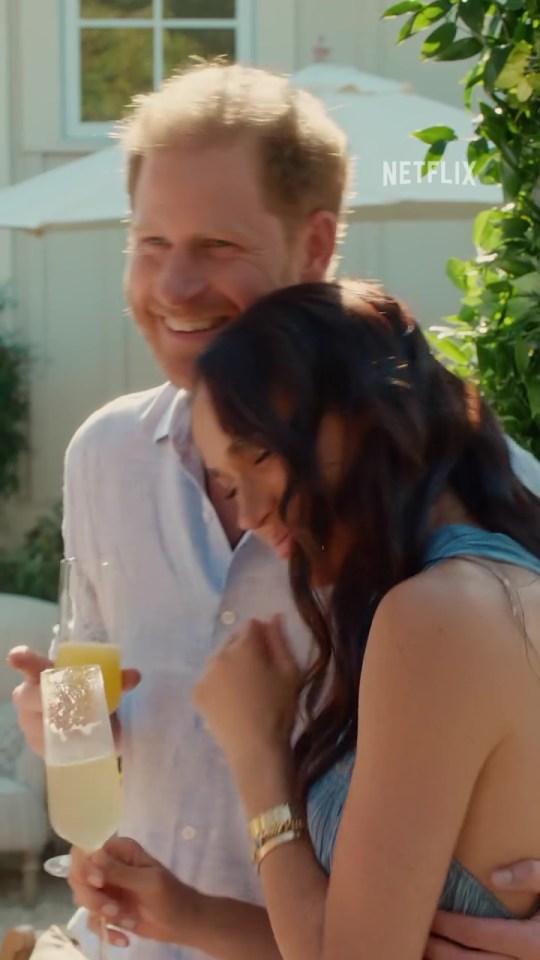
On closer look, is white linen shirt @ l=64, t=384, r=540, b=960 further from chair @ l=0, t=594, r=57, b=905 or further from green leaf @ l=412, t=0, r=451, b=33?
chair @ l=0, t=594, r=57, b=905

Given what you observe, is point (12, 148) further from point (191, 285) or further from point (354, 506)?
point (354, 506)

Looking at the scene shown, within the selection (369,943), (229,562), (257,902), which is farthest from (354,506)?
(257,902)

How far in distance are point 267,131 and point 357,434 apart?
0.61 metres

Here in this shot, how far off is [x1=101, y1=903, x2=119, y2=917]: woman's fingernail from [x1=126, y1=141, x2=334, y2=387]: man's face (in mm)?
691

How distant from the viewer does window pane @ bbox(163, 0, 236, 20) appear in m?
7.49

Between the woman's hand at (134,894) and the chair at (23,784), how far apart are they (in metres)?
3.56

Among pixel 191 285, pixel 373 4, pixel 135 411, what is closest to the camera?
pixel 191 285

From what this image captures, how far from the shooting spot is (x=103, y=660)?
6.19ft

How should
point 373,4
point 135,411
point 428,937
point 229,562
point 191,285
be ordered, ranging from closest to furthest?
point 428,937, point 191,285, point 229,562, point 135,411, point 373,4

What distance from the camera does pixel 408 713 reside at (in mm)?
1350

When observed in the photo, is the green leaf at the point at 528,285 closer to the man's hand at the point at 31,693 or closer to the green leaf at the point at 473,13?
the green leaf at the point at 473,13

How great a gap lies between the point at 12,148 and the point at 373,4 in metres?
2.06

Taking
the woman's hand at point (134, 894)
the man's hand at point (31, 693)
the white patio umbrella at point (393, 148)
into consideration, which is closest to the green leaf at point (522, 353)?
the man's hand at point (31, 693)

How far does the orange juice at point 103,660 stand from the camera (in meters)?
1.89
